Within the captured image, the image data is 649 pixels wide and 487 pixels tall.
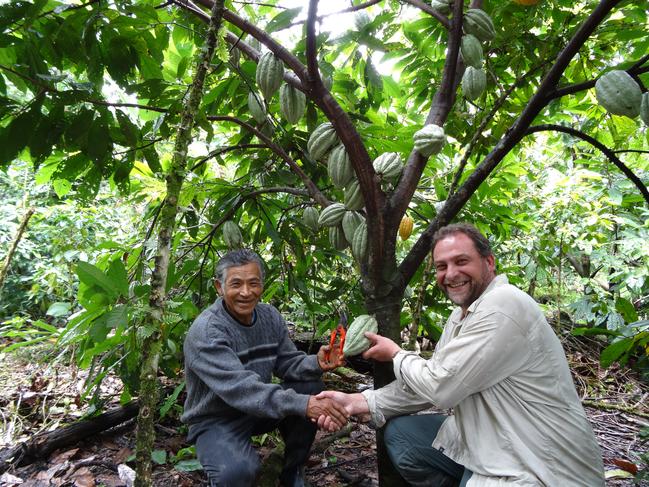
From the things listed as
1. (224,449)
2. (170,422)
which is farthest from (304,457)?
(170,422)

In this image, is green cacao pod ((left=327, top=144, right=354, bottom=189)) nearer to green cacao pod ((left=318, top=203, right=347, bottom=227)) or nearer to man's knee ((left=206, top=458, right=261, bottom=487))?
green cacao pod ((left=318, top=203, right=347, bottom=227))

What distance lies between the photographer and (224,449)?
5.51 ft

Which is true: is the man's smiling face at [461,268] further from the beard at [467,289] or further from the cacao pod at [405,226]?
the cacao pod at [405,226]

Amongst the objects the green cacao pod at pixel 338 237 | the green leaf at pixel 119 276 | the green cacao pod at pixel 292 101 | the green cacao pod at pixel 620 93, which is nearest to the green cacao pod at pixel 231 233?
the green cacao pod at pixel 338 237

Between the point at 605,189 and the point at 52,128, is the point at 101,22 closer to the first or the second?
the point at 52,128

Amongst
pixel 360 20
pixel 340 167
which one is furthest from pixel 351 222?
pixel 360 20

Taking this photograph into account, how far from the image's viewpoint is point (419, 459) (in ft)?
5.52

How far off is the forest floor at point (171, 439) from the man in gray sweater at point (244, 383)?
0.35 m

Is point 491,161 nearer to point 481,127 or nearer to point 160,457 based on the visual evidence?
point 481,127

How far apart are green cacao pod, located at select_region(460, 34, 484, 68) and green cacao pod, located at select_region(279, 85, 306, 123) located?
2.05ft

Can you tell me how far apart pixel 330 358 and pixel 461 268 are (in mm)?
644

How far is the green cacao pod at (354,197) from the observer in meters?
1.76

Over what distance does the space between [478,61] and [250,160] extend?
1.25 m

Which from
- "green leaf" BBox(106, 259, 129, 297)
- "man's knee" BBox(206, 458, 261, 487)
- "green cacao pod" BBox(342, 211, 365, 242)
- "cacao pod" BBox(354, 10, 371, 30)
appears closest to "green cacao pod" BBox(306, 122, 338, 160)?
"green cacao pod" BBox(342, 211, 365, 242)
